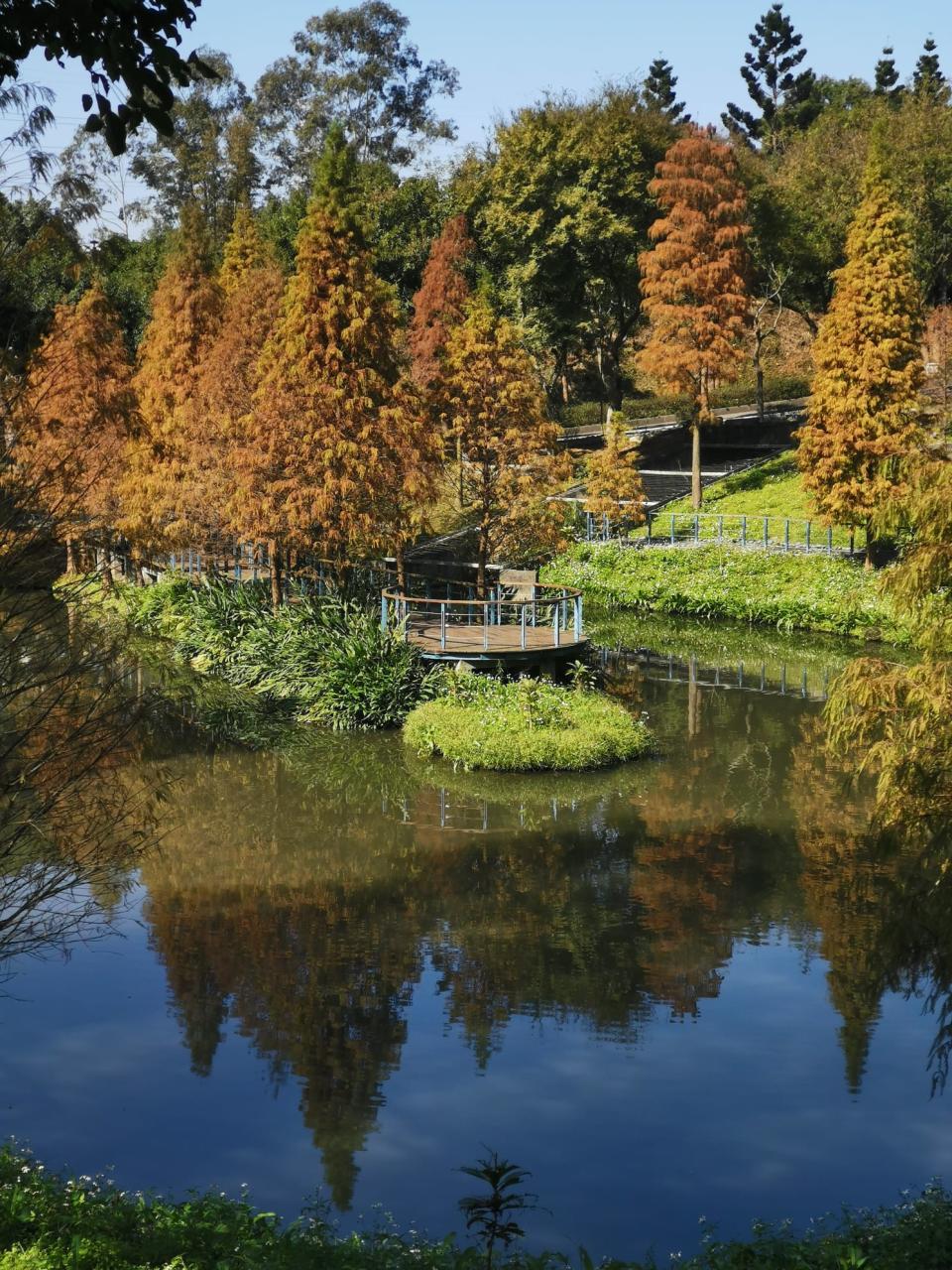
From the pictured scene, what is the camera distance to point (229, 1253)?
9.40m

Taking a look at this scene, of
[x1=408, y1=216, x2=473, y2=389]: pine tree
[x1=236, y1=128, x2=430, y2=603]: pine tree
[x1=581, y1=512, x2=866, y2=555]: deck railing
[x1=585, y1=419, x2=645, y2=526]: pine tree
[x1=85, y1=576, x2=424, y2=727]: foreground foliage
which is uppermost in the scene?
[x1=408, y1=216, x2=473, y2=389]: pine tree

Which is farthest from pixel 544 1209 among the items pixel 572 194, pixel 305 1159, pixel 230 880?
pixel 572 194

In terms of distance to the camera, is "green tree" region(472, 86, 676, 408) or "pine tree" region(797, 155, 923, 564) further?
"green tree" region(472, 86, 676, 408)

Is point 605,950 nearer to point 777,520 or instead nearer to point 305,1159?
point 305,1159

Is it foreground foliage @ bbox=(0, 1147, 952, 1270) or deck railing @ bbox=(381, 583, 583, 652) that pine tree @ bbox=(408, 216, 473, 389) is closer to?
deck railing @ bbox=(381, 583, 583, 652)

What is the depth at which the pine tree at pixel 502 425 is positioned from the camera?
106ft

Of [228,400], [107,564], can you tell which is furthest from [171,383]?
[107,564]

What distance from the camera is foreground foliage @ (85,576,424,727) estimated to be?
26469 mm

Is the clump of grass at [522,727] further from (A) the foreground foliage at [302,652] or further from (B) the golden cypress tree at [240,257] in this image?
(B) the golden cypress tree at [240,257]

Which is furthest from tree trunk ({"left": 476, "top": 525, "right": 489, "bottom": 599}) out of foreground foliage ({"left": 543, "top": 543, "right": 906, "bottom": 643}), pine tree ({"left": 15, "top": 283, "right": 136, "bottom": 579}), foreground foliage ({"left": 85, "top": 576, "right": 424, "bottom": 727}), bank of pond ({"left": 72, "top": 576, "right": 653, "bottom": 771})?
pine tree ({"left": 15, "top": 283, "right": 136, "bottom": 579})

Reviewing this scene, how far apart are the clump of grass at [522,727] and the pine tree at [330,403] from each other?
5.09 meters

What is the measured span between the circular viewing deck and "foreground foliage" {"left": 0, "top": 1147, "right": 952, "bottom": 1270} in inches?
634

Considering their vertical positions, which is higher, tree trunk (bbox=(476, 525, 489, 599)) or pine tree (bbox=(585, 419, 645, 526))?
pine tree (bbox=(585, 419, 645, 526))

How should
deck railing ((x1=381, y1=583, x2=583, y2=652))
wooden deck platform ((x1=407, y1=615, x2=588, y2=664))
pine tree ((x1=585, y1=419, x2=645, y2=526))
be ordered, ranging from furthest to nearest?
pine tree ((x1=585, y1=419, x2=645, y2=526)) < deck railing ((x1=381, y1=583, x2=583, y2=652)) < wooden deck platform ((x1=407, y1=615, x2=588, y2=664))
